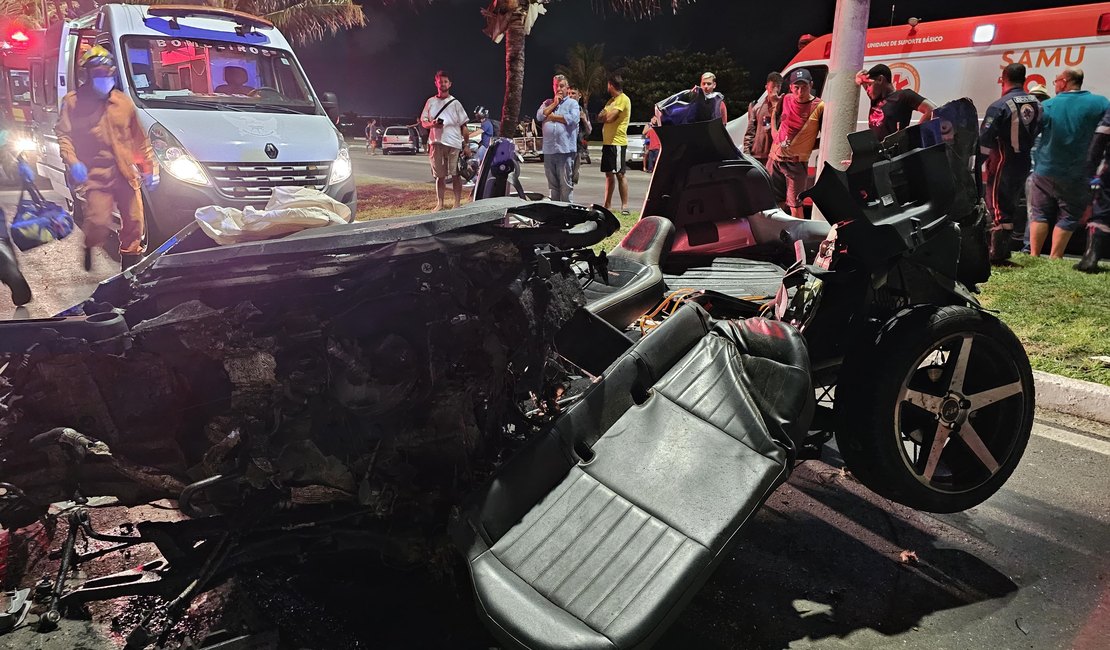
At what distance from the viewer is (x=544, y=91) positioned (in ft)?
152

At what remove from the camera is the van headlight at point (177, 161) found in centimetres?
693

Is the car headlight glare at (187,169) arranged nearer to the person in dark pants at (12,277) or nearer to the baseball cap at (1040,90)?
the person in dark pants at (12,277)

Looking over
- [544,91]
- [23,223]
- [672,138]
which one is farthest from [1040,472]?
[544,91]

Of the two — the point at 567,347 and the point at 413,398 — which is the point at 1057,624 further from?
the point at 413,398

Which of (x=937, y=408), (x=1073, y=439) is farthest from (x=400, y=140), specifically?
(x=937, y=408)

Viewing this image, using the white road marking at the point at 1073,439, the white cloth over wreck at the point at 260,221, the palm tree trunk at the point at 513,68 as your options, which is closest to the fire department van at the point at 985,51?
the palm tree trunk at the point at 513,68

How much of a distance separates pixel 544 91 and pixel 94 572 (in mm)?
46357

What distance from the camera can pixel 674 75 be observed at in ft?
129

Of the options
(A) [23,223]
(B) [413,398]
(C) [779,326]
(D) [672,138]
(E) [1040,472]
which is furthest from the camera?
(A) [23,223]

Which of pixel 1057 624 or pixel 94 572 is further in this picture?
pixel 94 572

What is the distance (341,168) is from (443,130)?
3.35 metres

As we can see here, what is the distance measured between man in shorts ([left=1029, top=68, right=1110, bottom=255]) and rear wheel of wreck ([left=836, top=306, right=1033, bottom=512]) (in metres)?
6.07

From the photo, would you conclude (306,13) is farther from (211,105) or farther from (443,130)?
(211,105)

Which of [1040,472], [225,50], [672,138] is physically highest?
[225,50]
